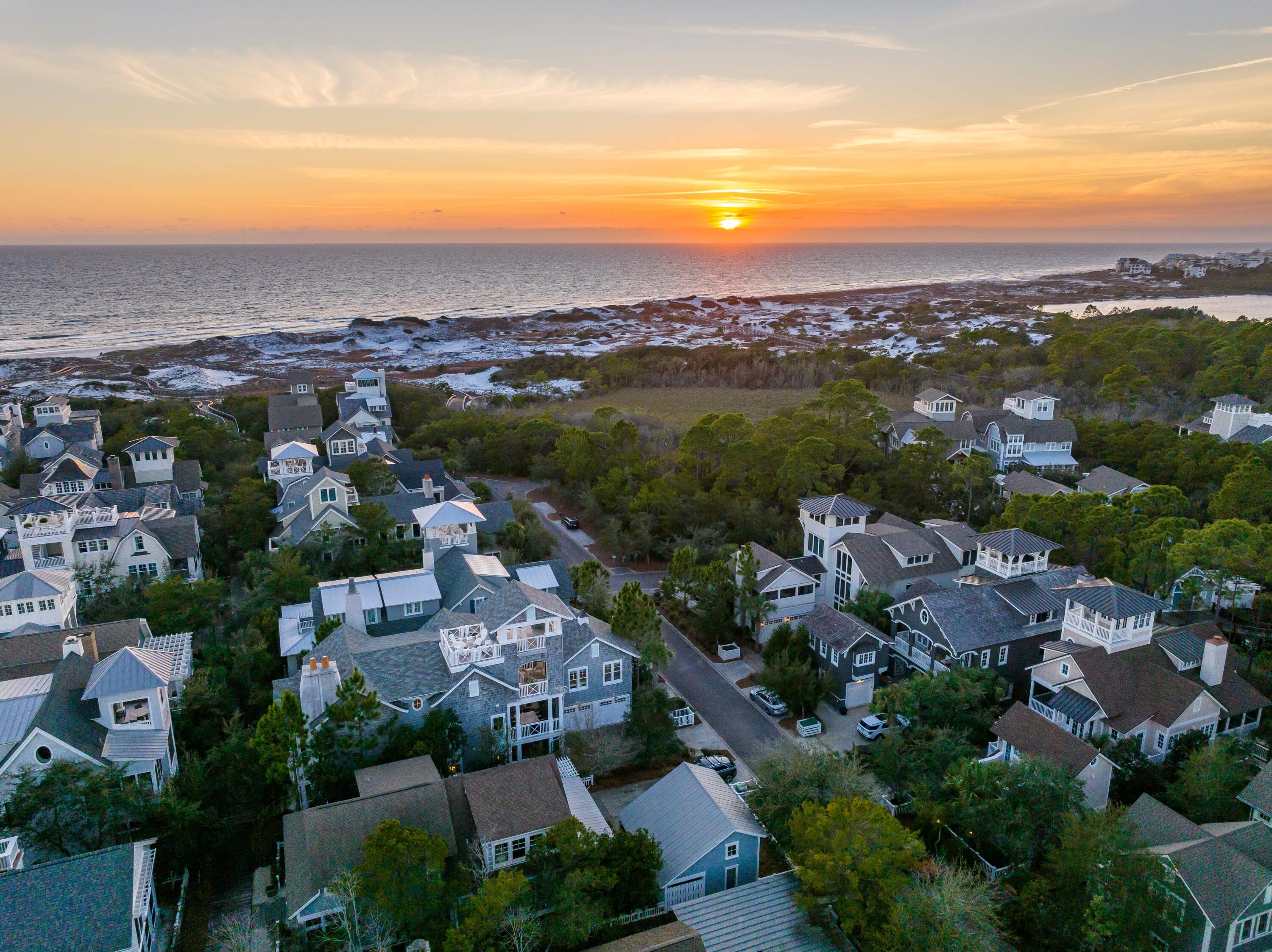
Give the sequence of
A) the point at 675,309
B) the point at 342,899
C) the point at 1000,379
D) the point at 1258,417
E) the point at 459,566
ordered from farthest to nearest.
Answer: the point at 675,309, the point at 1000,379, the point at 1258,417, the point at 459,566, the point at 342,899

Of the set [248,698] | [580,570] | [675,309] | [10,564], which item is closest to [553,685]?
[580,570]

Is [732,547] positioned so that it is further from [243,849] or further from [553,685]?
[243,849]

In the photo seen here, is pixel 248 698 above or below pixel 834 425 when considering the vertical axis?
below

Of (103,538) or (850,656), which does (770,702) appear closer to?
(850,656)

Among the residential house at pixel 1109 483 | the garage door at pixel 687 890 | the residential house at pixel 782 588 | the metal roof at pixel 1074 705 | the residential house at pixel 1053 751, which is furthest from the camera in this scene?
the residential house at pixel 1109 483

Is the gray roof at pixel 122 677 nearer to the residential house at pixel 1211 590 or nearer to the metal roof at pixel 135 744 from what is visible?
the metal roof at pixel 135 744

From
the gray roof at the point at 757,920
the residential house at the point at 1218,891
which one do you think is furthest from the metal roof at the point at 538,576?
the residential house at the point at 1218,891

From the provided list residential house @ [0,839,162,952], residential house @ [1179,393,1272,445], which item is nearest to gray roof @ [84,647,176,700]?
residential house @ [0,839,162,952]
